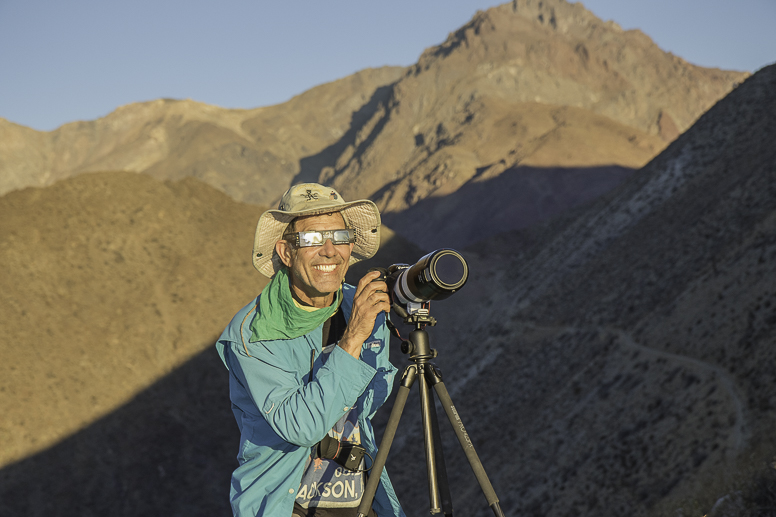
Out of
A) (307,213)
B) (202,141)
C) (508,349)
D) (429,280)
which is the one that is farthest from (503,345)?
(202,141)

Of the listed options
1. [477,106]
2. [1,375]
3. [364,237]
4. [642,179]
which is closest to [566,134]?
[477,106]

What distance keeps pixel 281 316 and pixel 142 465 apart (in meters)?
19.8

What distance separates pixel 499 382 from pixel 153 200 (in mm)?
20980

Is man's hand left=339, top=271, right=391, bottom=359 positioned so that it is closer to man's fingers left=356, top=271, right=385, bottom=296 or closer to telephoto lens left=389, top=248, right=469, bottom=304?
man's fingers left=356, top=271, right=385, bottom=296

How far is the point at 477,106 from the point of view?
88.6 meters

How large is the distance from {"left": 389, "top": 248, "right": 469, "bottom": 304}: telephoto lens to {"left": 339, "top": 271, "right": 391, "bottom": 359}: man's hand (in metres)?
0.17

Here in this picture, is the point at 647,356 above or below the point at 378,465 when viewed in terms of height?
below

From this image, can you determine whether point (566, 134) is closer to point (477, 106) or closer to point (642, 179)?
point (477, 106)

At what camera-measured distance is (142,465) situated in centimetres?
1994

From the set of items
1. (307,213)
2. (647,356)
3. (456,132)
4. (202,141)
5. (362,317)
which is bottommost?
(647,356)

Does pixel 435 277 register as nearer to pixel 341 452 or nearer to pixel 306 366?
pixel 306 366

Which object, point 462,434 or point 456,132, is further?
point 456,132

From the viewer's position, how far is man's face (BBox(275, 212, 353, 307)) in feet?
9.50

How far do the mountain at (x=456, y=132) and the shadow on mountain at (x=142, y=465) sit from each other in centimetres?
4958
